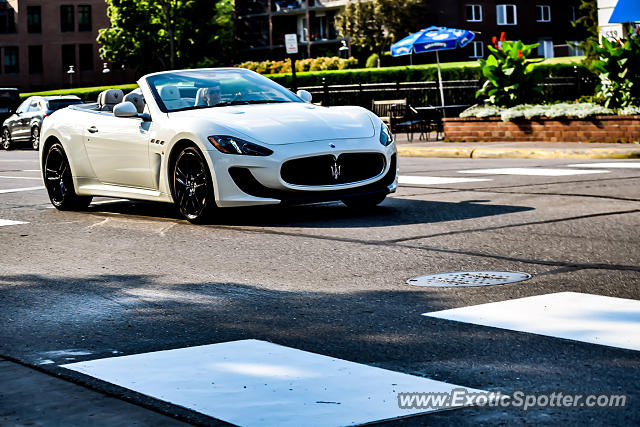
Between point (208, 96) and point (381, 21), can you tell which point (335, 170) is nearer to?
point (208, 96)

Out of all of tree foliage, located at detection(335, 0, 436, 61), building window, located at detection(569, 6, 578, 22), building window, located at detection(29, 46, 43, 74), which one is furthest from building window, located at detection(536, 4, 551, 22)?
building window, located at detection(29, 46, 43, 74)

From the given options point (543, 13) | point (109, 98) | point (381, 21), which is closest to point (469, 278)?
point (109, 98)

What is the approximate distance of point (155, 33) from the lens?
270ft

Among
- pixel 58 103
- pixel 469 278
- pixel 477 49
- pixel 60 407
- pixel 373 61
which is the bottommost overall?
pixel 60 407

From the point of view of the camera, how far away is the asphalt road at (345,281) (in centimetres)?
475

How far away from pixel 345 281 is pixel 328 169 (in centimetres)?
326

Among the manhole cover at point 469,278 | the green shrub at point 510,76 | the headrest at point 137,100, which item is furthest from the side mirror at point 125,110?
the green shrub at point 510,76

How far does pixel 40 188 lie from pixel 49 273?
27.6 feet

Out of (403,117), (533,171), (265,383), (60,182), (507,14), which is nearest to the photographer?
(265,383)

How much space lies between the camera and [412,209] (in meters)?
11.0

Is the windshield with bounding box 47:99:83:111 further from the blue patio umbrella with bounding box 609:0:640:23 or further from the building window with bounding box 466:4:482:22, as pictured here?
the building window with bounding box 466:4:482:22

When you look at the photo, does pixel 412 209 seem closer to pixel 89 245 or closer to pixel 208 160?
pixel 208 160

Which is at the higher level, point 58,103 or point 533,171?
point 58,103

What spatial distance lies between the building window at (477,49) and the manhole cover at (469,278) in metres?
71.5
